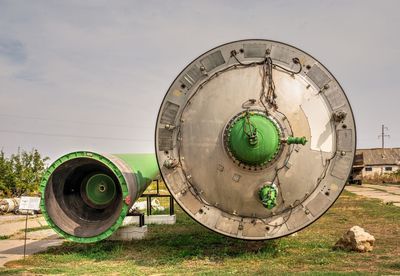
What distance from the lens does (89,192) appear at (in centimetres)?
1198

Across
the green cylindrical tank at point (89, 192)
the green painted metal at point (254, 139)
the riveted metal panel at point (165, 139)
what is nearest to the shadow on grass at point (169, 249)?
the green cylindrical tank at point (89, 192)

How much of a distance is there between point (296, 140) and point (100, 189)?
6233mm

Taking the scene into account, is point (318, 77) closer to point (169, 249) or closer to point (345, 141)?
point (345, 141)

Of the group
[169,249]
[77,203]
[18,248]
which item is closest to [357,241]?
[169,249]

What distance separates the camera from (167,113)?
358 inches

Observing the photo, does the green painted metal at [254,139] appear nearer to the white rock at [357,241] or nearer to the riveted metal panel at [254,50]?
the riveted metal panel at [254,50]

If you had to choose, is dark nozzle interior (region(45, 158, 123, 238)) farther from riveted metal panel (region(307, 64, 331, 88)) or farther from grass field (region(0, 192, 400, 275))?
riveted metal panel (region(307, 64, 331, 88))

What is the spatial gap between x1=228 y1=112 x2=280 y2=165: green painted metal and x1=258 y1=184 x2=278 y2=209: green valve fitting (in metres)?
0.52

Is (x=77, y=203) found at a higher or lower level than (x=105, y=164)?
lower

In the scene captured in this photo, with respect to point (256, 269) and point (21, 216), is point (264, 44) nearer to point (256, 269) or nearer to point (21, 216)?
point (256, 269)

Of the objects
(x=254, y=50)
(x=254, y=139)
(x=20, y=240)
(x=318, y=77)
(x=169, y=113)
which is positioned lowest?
(x=20, y=240)

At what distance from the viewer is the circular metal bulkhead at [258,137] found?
856cm

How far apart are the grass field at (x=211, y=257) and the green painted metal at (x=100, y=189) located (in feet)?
4.17

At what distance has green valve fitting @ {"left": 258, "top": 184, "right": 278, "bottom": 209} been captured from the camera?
8.23 m
